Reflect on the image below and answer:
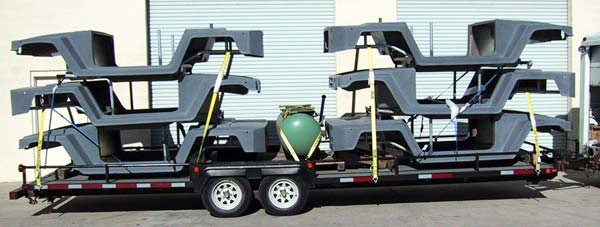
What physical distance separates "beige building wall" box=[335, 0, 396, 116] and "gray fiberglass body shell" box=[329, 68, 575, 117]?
3.47 meters

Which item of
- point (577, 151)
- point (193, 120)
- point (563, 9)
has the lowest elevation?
point (577, 151)

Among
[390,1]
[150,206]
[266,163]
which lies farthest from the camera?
[390,1]

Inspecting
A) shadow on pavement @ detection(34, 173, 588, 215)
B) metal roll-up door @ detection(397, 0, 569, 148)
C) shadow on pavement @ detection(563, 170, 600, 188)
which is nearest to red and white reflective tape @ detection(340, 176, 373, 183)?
shadow on pavement @ detection(34, 173, 588, 215)

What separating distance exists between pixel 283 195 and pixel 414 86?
250cm

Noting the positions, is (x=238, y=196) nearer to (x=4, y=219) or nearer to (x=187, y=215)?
(x=187, y=215)

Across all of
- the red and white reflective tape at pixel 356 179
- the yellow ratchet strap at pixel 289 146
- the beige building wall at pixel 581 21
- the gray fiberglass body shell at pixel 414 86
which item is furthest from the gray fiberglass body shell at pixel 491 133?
the beige building wall at pixel 581 21

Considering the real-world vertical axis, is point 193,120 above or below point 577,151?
above

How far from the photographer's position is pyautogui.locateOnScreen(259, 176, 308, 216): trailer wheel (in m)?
8.20

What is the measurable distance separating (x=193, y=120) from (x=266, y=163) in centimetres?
125

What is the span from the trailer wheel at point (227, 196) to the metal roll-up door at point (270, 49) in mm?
4231

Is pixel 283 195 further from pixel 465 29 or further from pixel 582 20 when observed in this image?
pixel 582 20

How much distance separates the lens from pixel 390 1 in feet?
40.0

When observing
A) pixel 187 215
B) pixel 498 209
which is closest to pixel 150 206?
pixel 187 215

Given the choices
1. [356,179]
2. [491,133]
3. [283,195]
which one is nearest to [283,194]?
[283,195]
